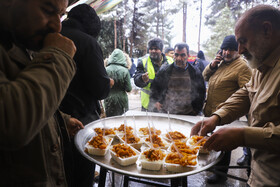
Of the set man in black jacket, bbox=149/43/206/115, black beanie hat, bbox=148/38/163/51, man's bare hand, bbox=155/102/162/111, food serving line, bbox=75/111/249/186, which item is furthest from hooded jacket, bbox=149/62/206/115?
food serving line, bbox=75/111/249/186

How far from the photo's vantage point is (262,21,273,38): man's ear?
1.57 meters

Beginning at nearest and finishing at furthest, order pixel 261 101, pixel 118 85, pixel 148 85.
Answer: pixel 261 101
pixel 148 85
pixel 118 85

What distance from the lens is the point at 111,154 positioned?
1838mm

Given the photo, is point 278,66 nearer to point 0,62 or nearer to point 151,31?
point 0,62

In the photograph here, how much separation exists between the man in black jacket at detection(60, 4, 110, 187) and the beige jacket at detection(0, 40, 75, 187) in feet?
3.92

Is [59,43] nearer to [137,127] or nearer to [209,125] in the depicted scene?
[209,125]

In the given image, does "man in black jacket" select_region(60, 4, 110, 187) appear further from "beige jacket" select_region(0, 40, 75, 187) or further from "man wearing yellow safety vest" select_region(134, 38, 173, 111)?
"man wearing yellow safety vest" select_region(134, 38, 173, 111)

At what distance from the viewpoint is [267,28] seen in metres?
1.58

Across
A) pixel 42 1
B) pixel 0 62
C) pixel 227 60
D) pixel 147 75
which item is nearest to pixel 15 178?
pixel 0 62

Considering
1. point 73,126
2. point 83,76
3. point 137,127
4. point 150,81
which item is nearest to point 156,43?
point 150,81

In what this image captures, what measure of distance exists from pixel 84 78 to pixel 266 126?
1994mm

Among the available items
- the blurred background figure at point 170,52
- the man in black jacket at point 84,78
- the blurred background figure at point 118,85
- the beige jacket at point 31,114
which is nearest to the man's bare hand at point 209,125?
the man in black jacket at point 84,78

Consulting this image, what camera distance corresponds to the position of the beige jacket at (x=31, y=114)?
Answer: 27.7 inches

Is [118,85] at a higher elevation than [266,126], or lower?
lower
